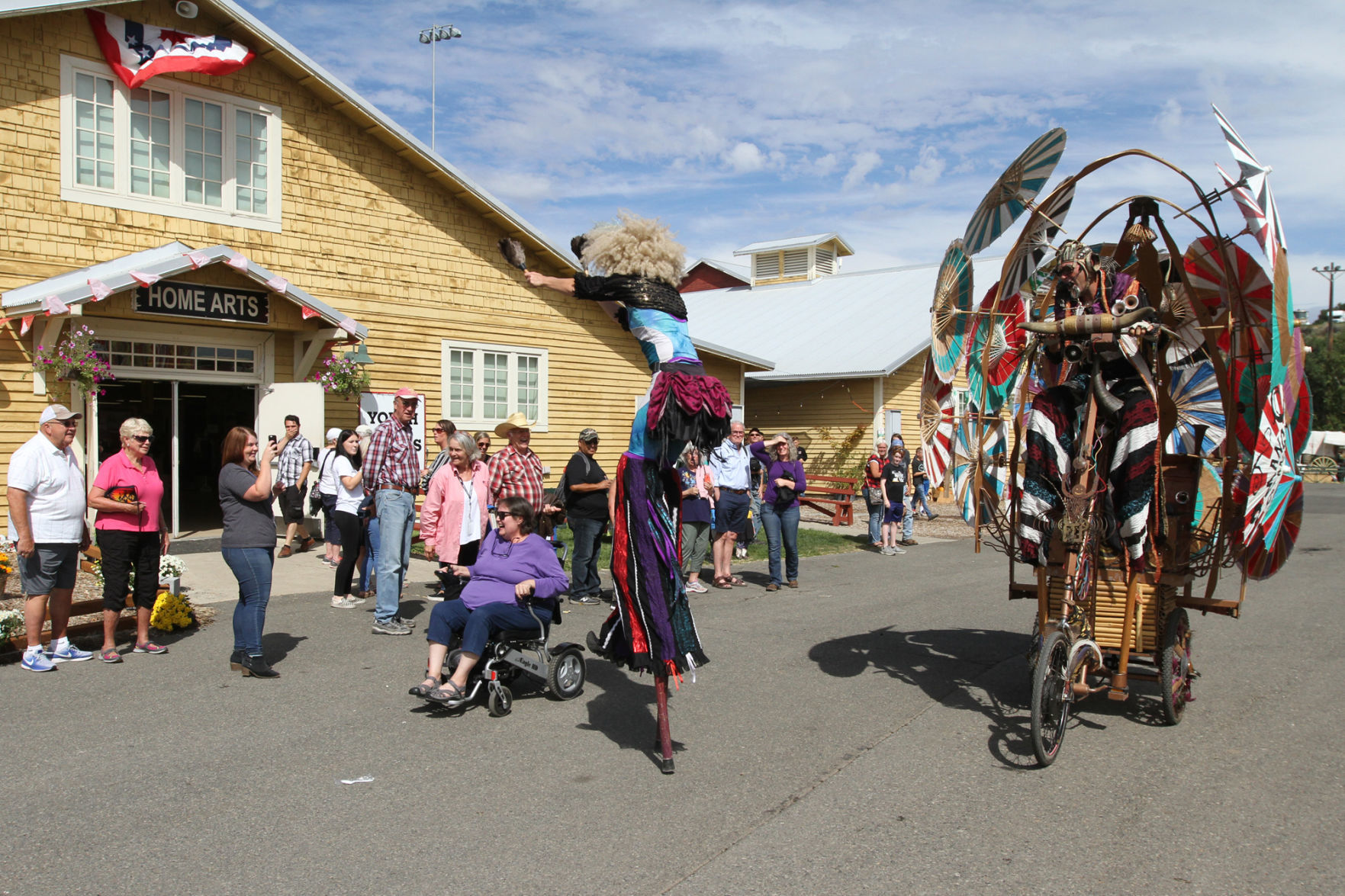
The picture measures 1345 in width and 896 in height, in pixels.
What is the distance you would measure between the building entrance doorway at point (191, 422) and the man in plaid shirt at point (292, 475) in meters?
3.32

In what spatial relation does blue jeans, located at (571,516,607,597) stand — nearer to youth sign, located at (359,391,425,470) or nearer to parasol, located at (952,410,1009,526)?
youth sign, located at (359,391,425,470)

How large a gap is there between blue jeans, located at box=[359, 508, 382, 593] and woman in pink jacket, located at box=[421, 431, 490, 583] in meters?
0.57

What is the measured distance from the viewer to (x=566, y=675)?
21.1 ft

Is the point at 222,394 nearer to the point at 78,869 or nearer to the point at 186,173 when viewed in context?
the point at 186,173

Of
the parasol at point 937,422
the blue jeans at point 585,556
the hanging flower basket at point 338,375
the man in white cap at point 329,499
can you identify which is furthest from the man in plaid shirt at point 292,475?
the parasol at point 937,422

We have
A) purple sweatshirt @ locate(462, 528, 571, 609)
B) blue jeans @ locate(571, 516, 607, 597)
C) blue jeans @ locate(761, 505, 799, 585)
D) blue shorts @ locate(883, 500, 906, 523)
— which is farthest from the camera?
blue shorts @ locate(883, 500, 906, 523)

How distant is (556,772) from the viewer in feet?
16.4

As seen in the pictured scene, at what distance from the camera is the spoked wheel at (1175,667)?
5684 millimetres

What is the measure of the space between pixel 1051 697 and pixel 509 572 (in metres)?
3.30

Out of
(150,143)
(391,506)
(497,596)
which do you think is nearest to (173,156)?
(150,143)

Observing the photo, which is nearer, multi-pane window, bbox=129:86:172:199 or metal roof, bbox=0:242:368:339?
metal roof, bbox=0:242:368:339

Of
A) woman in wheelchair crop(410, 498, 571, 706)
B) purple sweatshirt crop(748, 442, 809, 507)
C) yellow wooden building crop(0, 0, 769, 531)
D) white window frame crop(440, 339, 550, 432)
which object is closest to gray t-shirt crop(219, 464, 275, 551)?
woman in wheelchair crop(410, 498, 571, 706)

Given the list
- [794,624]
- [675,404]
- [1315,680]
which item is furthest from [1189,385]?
[794,624]

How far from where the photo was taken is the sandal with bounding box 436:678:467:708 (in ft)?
19.2
